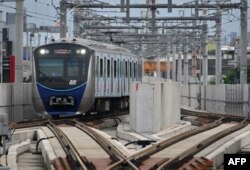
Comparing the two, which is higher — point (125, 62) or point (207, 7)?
point (207, 7)

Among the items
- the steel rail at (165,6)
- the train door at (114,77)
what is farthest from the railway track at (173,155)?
the steel rail at (165,6)

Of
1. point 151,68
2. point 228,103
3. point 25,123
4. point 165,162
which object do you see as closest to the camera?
point 165,162

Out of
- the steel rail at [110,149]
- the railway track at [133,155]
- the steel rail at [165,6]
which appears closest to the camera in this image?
the railway track at [133,155]

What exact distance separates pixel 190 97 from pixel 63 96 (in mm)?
30601

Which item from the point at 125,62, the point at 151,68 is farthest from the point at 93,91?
the point at 151,68

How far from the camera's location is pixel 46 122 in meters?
29.4

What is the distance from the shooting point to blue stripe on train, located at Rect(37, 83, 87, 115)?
3077 centimetres

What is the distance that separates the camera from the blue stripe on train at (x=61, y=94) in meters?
30.8

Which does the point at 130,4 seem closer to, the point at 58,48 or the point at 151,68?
the point at 58,48

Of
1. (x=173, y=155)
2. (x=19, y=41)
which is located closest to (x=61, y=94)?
(x=19, y=41)

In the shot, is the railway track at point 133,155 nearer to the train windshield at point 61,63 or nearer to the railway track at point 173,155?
the railway track at point 173,155

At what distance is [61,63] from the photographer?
31328 millimetres

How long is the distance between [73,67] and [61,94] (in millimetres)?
1304

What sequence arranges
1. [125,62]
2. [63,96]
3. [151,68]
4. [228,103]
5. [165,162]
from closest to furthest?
[165,162], [63,96], [125,62], [228,103], [151,68]
